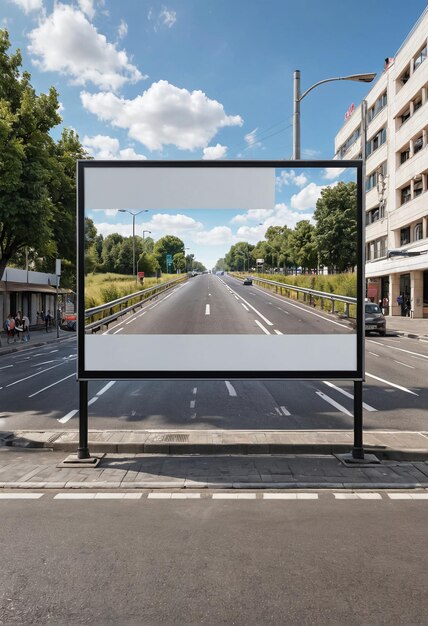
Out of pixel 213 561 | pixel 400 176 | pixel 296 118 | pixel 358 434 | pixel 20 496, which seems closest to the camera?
pixel 213 561

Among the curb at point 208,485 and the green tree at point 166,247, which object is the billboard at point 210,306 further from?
the curb at point 208,485

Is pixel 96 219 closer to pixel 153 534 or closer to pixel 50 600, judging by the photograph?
pixel 153 534

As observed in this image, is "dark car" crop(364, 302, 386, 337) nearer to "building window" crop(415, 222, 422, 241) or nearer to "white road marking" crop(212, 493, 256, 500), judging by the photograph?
"building window" crop(415, 222, 422, 241)

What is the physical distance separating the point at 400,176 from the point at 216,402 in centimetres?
3820

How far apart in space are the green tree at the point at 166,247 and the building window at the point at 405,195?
127ft

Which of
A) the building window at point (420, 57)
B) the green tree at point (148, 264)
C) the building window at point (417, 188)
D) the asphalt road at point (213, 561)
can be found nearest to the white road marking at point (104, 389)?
the green tree at point (148, 264)

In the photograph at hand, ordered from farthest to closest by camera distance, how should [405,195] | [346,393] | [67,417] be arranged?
1. [405,195]
2. [346,393]
3. [67,417]

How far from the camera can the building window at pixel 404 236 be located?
4278 centimetres

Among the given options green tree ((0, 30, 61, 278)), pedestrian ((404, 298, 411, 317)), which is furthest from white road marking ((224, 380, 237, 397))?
pedestrian ((404, 298, 411, 317))

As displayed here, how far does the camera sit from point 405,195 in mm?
43031

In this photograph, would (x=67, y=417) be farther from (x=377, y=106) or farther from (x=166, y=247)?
(x=377, y=106)

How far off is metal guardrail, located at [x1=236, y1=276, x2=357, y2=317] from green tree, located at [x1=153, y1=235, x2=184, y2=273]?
2.01m

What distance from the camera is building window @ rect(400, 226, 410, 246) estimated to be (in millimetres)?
42781

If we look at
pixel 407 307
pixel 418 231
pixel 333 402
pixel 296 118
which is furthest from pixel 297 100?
pixel 407 307
